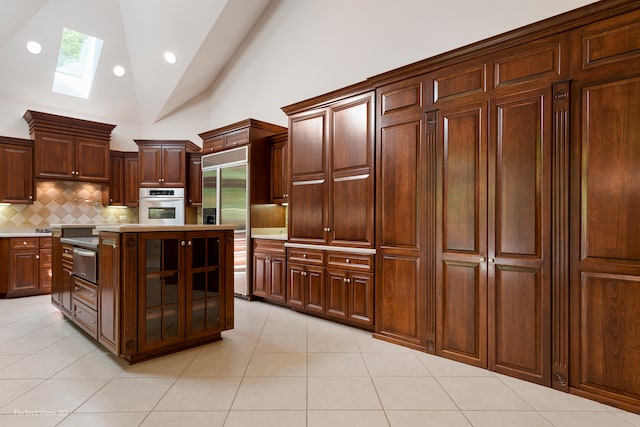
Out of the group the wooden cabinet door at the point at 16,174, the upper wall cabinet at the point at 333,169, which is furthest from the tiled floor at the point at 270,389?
the wooden cabinet door at the point at 16,174

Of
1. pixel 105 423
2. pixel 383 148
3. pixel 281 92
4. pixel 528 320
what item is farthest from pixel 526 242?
pixel 281 92

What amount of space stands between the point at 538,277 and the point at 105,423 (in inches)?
109

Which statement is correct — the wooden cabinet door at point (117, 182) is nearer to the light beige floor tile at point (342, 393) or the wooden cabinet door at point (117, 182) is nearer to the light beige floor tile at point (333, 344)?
the light beige floor tile at point (333, 344)

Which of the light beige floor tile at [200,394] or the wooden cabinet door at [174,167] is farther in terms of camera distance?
the wooden cabinet door at [174,167]

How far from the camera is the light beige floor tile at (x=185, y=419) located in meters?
1.80

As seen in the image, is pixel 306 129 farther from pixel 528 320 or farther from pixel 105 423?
pixel 105 423

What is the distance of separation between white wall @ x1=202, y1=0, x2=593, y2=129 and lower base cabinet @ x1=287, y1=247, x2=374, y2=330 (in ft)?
7.63

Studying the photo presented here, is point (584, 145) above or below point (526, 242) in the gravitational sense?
above

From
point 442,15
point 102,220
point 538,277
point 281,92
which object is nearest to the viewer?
point 538,277

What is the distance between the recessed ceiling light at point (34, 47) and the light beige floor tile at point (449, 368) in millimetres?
6638

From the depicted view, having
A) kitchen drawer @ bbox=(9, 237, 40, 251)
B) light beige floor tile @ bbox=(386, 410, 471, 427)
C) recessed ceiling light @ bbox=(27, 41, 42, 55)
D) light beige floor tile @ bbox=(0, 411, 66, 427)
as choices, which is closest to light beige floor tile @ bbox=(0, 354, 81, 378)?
light beige floor tile @ bbox=(0, 411, 66, 427)

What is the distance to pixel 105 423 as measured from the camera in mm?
1803

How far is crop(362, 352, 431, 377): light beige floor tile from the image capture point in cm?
244

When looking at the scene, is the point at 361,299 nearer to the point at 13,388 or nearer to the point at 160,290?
the point at 160,290
